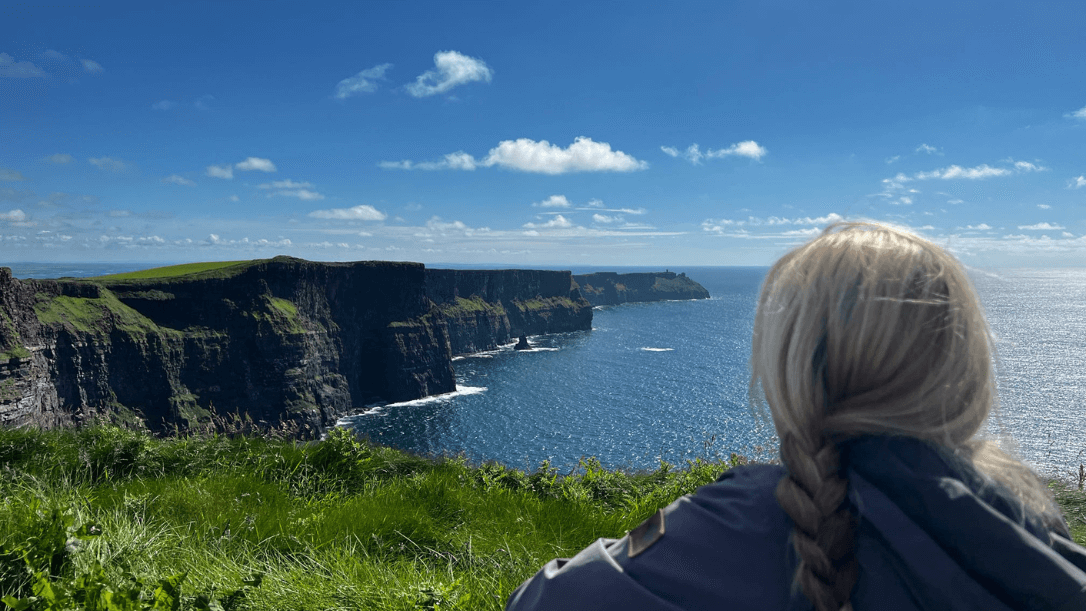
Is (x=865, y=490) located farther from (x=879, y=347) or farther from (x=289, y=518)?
(x=289, y=518)

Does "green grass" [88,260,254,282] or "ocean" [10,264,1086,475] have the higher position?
"green grass" [88,260,254,282]

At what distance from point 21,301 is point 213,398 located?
83.7 feet

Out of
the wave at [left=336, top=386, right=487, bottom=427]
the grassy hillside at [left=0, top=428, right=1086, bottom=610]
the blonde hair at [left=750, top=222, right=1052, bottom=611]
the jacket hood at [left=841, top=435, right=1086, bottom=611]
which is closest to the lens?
the jacket hood at [left=841, top=435, right=1086, bottom=611]

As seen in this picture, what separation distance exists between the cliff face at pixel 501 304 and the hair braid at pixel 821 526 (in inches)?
5067

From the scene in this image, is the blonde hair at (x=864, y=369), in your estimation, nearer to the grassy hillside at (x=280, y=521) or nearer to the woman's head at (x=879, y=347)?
the woman's head at (x=879, y=347)

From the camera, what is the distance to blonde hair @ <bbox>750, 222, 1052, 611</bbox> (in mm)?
1788

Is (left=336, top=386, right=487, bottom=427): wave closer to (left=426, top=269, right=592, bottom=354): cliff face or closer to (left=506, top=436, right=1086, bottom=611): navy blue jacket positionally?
(left=426, top=269, right=592, bottom=354): cliff face

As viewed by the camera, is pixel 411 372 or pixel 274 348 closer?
pixel 274 348

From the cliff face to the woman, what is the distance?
129 metres

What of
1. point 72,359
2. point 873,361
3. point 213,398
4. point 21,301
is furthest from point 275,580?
point 213,398

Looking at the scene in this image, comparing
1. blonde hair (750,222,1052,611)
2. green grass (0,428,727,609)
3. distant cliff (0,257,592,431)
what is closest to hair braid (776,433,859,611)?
blonde hair (750,222,1052,611)

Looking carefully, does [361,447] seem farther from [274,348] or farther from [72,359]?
[274,348]

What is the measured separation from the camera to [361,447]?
29.5ft

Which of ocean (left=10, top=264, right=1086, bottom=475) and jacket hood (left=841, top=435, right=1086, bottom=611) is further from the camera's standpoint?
ocean (left=10, top=264, right=1086, bottom=475)
